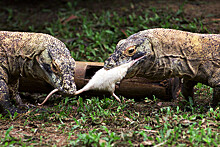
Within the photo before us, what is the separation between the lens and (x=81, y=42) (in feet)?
27.4

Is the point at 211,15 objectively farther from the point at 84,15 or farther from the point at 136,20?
the point at 84,15

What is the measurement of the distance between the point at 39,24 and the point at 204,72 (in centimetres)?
630

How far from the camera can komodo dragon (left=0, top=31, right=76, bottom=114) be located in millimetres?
4820

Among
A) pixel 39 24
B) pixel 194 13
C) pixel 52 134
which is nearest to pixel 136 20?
pixel 194 13

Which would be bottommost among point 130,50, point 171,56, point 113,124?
point 113,124

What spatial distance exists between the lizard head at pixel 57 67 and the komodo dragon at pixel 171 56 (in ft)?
2.00

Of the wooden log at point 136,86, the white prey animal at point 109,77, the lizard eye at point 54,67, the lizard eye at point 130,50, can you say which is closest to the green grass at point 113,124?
the wooden log at point 136,86

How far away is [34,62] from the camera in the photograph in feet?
16.7

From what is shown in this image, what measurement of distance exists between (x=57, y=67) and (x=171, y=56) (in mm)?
1718

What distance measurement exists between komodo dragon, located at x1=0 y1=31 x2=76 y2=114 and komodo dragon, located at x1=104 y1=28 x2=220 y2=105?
68cm

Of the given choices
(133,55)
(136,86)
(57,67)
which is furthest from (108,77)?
(136,86)

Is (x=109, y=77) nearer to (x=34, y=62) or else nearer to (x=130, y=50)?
(x=130, y=50)

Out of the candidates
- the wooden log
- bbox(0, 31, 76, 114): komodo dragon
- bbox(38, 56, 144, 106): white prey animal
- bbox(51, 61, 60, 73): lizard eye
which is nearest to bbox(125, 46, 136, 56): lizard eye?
bbox(38, 56, 144, 106): white prey animal

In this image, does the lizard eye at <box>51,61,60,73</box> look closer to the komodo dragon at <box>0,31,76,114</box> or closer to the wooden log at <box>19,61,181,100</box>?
the komodo dragon at <box>0,31,76,114</box>
